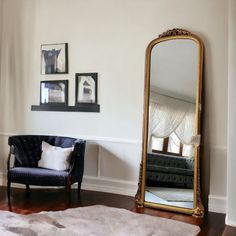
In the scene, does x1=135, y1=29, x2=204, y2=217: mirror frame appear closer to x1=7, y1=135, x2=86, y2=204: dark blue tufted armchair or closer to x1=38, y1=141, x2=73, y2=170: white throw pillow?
x1=7, y1=135, x2=86, y2=204: dark blue tufted armchair

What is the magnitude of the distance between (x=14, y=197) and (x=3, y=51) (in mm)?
2295

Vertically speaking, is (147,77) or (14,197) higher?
(147,77)

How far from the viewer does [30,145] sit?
4.37 meters

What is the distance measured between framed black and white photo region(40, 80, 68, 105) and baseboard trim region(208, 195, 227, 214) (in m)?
2.40

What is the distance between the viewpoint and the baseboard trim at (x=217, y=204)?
12.2 ft

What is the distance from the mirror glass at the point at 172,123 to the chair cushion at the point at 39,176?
3.54 ft

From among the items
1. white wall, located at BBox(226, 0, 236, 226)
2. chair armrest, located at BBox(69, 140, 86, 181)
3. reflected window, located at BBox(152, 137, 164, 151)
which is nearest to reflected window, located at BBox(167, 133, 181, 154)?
reflected window, located at BBox(152, 137, 164, 151)

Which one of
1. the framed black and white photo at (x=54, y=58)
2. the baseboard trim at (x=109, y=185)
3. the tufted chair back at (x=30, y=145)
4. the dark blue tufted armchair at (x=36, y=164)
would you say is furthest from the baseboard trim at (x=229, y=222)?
the framed black and white photo at (x=54, y=58)

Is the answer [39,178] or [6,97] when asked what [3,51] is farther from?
[39,178]

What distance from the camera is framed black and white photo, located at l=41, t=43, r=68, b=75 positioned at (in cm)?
461

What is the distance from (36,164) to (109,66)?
5.54 ft

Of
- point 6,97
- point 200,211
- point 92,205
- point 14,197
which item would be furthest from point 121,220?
point 6,97

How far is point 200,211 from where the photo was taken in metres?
3.59

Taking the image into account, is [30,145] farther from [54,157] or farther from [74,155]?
[74,155]
